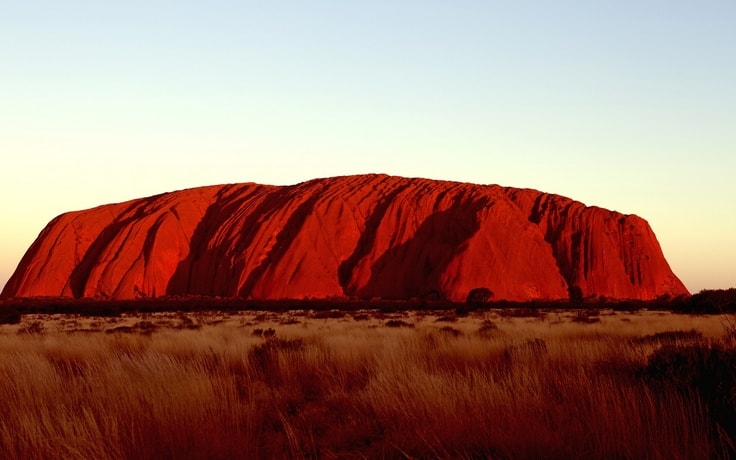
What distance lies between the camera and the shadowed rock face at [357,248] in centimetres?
7575

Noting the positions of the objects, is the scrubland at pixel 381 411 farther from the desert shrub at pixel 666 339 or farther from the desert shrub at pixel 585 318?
the desert shrub at pixel 585 318

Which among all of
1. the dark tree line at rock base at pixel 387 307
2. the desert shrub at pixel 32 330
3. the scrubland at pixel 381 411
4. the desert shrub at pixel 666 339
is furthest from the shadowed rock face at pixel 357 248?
the scrubland at pixel 381 411

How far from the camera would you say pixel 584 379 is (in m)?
6.56

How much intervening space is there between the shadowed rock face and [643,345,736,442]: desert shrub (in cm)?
6456

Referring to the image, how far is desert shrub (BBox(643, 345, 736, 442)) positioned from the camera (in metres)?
5.22

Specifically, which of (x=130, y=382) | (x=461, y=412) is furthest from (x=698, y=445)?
(x=130, y=382)

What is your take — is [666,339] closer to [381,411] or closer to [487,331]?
[487,331]

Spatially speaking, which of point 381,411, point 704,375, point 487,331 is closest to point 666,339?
point 487,331

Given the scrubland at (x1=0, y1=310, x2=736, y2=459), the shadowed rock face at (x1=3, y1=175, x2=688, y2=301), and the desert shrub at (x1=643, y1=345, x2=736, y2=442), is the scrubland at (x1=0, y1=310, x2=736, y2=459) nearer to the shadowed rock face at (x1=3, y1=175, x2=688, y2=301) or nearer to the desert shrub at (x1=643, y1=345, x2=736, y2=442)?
the desert shrub at (x1=643, y1=345, x2=736, y2=442)

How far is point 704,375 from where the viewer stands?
6.15 metres

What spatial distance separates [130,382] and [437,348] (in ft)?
19.2

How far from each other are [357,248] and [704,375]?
76.1 m

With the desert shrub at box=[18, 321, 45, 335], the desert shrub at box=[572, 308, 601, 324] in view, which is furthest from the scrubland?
the desert shrub at box=[572, 308, 601, 324]

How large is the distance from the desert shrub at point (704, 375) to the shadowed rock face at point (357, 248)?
2542 inches
